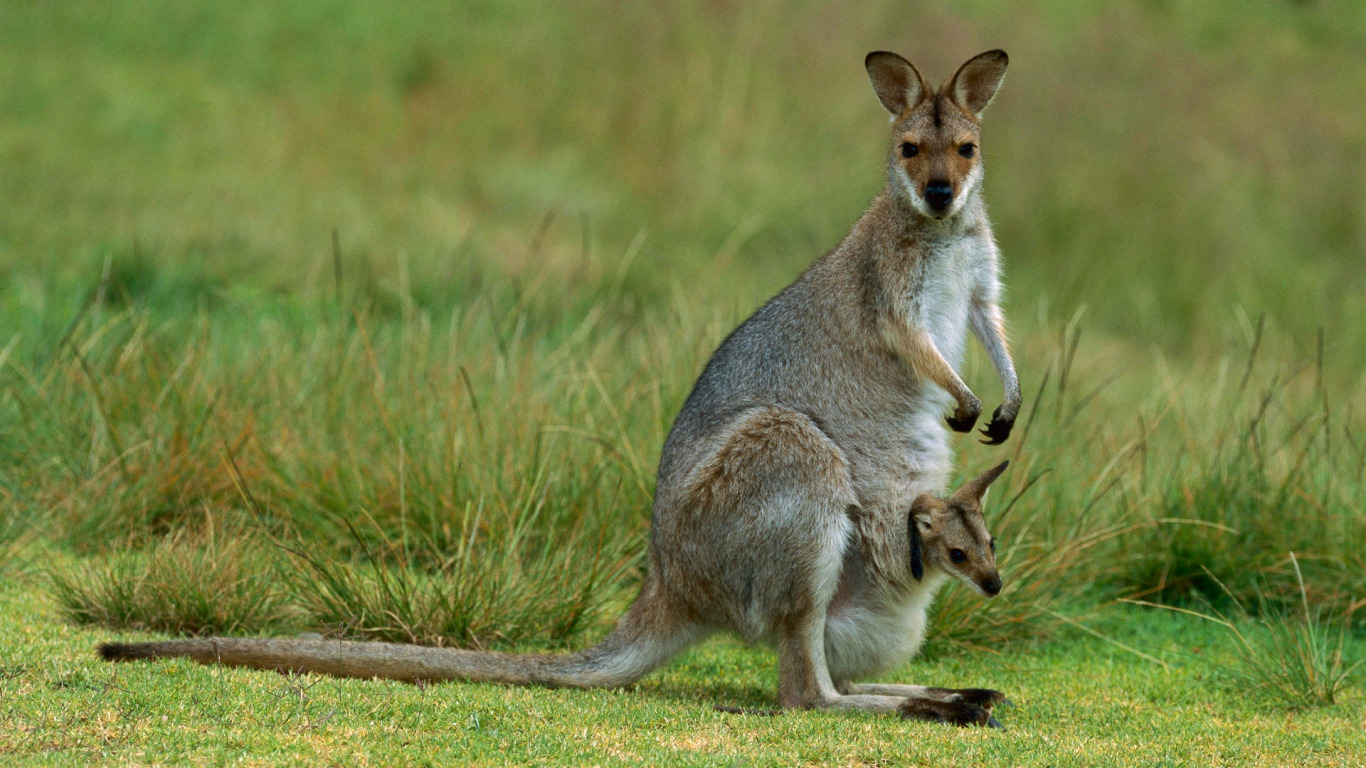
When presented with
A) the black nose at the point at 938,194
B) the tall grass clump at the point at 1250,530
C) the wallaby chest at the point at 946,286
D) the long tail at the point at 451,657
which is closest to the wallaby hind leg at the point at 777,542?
the long tail at the point at 451,657

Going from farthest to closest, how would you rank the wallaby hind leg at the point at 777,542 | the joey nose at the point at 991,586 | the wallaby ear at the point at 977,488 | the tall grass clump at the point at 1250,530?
1. the tall grass clump at the point at 1250,530
2. the wallaby ear at the point at 977,488
3. the joey nose at the point at 991,586
4. the wallaby hind leg at the point at 777,542

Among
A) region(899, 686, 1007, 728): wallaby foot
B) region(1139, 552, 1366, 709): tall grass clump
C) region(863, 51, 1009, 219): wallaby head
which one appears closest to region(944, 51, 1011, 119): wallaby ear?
region(863, 51, 1009, 219): wallaby head

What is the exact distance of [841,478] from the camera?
474 cm

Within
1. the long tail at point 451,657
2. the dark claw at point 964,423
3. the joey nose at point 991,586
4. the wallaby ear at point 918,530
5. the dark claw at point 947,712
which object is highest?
the dark claw at point 964,423

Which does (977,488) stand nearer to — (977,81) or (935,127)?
(935,127)

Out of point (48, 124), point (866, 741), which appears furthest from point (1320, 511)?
point (48, 124)

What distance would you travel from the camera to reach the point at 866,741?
162 inches

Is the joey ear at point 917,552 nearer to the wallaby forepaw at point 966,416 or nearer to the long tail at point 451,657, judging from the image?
the wallaby forepaw at point 966,416

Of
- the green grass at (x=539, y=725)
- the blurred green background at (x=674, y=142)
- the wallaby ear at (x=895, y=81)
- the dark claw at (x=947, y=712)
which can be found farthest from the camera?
the blurred green background at (x=674, y=142)

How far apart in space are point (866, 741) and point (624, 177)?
11.8m

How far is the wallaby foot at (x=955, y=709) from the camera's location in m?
4.49

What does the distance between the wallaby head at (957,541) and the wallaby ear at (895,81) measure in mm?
1416

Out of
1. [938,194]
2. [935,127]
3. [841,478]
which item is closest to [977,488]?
[841,478]

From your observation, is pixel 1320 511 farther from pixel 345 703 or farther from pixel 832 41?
pixel 832 41
